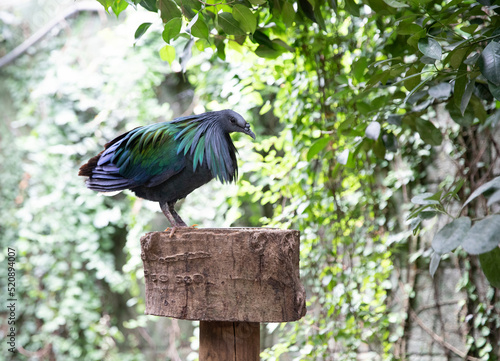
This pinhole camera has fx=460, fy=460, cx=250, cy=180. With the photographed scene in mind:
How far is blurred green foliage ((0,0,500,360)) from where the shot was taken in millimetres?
1253

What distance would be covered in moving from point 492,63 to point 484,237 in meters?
0.42

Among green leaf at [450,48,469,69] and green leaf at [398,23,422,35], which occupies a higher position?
green leaf at [398,23,422,35]

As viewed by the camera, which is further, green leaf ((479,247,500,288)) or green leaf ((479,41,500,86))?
green leaf ((479,41,500,86))

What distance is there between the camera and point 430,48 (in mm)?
991

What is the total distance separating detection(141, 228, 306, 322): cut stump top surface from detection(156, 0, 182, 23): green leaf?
54 centimetres

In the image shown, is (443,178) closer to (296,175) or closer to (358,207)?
(358,207)

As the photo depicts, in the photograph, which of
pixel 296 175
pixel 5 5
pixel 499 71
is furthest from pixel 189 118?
pixel 5 5

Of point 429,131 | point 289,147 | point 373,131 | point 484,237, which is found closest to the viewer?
point 484,237

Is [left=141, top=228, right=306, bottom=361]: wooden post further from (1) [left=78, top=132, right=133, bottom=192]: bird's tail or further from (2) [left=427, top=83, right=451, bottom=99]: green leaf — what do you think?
(2) [left=427, top=83, right=451, bottom=99]: green leaf

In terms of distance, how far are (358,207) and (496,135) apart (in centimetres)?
62

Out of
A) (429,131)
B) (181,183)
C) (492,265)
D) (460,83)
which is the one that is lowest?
(492,265)

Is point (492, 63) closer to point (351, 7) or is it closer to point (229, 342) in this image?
point (351, 7)

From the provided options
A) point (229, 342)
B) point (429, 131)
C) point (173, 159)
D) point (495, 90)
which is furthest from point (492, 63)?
point (229, 342)

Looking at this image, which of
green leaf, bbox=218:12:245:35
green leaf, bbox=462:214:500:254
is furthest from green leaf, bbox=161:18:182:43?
green leaf, bbox=462:214:500:254
